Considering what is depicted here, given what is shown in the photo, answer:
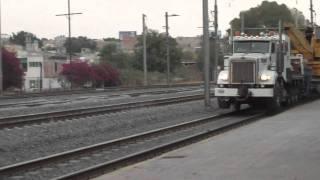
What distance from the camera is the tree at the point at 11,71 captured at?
6600 cm

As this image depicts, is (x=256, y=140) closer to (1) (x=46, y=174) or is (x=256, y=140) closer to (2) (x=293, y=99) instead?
(1) (x=46, y=174)

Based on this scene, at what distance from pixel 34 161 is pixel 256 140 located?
5.92m

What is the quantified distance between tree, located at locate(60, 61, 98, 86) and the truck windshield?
46905 millimetres

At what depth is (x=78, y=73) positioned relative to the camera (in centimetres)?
7612

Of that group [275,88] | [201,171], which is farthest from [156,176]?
[275,88]

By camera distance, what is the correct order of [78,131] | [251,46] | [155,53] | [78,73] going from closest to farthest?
1. [78,131]
2. [251,46]
3. [78,73]
4. [155,53]

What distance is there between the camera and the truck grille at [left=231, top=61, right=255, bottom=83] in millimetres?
27969

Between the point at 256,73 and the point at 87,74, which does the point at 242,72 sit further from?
the point at 87,74

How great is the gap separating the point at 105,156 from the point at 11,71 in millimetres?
52732

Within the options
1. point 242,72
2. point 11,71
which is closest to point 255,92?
point 242,72

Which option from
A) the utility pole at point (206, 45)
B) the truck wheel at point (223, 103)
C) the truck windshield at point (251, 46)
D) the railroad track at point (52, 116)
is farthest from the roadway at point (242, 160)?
the utility pole at point (206, 45)

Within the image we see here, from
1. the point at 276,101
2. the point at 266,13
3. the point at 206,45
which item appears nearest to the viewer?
the point at 276,101

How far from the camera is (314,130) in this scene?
62.7ft

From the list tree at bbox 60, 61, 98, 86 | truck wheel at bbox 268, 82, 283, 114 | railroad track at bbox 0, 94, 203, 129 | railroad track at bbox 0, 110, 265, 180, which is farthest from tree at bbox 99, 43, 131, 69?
railroad track at bbox 0, 110, 265, 180
